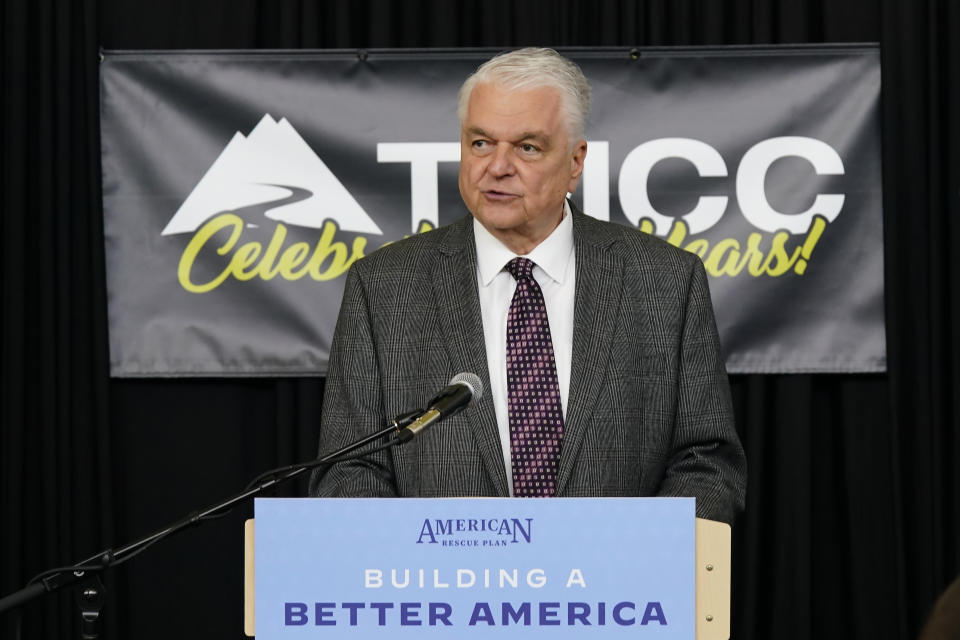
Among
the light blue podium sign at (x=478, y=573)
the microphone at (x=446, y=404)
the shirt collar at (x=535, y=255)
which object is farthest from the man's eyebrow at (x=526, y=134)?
the light blue podium sign at (x=478, y=573)

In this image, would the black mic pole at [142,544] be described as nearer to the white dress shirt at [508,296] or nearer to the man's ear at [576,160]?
the white dress shirt at [508,296]

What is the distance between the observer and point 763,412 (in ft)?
11.5

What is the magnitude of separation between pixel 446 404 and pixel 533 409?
0.43 meters

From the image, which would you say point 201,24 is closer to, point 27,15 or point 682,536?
point 27,15

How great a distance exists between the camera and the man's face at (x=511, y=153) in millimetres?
2068

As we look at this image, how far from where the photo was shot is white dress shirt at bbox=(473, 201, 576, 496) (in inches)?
80.6

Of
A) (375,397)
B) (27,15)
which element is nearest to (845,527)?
(375,397)

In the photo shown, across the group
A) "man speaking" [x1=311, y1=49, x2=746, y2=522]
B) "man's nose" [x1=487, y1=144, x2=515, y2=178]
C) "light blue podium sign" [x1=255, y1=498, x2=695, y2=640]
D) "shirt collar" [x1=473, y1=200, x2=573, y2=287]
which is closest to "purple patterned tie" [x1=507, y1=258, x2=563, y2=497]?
"man speaking" [x1=311, y1=49, x2=746, y2=522]

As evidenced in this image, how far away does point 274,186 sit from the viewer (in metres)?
3.42

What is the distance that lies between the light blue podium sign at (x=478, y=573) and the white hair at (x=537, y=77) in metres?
0.84

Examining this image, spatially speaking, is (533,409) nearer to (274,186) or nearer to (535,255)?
(535,255)

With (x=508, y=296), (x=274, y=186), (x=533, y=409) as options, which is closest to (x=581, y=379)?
(x=533, y=409)

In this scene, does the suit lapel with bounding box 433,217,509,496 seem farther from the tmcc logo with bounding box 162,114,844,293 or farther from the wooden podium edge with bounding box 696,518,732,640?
the tmcc logo with bounding box 162,114,844,293

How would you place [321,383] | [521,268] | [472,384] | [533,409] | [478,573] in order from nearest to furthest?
[478,573], [472,384], [533,409], [521,268], [321,383]
